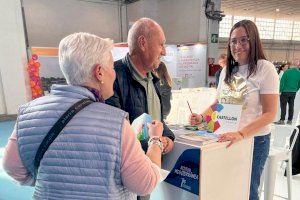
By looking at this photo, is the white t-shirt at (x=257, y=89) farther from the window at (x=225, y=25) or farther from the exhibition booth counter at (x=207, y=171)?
the window at (x=225, y=25)

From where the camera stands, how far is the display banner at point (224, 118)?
130 centimetres

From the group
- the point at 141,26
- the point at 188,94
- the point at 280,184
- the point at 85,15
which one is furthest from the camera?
the point at 85,15

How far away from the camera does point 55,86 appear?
843 mm

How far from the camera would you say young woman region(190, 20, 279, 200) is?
1.35 metres

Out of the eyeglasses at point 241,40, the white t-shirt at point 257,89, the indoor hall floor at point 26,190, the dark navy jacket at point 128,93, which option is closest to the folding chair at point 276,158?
the indoor hall floor at point 26,190

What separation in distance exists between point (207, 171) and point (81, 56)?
76cm

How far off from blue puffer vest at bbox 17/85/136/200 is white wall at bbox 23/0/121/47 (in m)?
A: 8.28

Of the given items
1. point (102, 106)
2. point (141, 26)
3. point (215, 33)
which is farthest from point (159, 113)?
Answer: point (215, 33)

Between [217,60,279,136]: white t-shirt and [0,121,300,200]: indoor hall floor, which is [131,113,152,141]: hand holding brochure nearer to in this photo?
[217,60,279,136]: white t-shirt

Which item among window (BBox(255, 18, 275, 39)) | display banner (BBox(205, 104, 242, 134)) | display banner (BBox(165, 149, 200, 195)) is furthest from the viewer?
window (BBox(255, 18, 275, 39))

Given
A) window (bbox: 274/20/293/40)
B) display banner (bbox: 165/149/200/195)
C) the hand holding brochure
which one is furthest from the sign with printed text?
window (bbox: 274/20/293/40)

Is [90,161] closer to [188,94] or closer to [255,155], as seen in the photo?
[255,155]

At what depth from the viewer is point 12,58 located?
615 centimetres

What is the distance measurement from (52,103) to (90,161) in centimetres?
22
